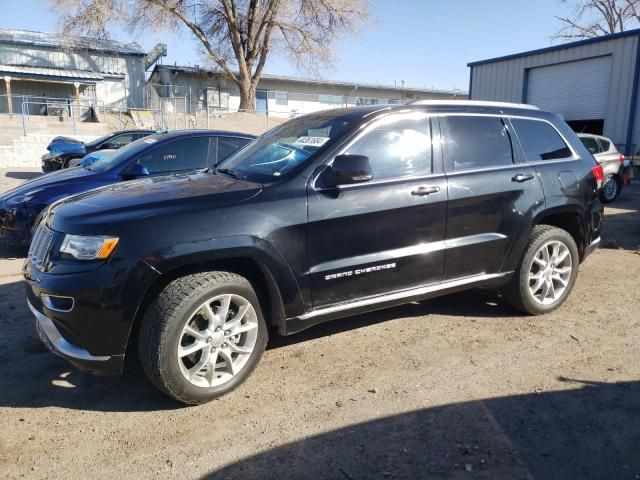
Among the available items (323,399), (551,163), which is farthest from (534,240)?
(323,399)

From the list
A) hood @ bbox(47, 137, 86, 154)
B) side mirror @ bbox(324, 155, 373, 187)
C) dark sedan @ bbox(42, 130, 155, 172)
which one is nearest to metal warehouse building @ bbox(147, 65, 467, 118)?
hood @ bbox(47, 137, 86, 154)

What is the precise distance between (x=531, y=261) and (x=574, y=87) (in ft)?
57.7

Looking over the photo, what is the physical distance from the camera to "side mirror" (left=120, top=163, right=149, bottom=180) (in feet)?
21.0

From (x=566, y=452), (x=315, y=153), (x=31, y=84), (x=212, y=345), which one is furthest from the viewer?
(x=31, y=84)

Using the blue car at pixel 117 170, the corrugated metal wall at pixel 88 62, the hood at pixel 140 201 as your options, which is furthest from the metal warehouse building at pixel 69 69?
the hood at pixel 140 201

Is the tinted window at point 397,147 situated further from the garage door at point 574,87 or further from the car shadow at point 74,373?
the garage door at point 574,87

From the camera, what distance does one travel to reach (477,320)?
4543 millimetres

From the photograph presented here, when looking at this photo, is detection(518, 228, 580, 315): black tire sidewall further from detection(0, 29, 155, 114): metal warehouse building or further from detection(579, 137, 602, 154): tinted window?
detection(0, 29, 155, 114): metal warehouse building

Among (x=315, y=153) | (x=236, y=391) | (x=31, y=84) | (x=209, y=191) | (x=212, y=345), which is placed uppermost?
(x=31, y=84)

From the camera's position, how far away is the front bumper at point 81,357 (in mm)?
2957

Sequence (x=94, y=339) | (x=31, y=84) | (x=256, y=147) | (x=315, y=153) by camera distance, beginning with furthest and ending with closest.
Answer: (x=31, y=84)
(x=256, y=147)
(x=315, y=153)
(x=94, y=339)

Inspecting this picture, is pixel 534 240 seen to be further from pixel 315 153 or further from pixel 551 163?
pixel 315 153

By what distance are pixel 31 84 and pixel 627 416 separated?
41.6 m

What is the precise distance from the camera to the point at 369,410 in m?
3.10
